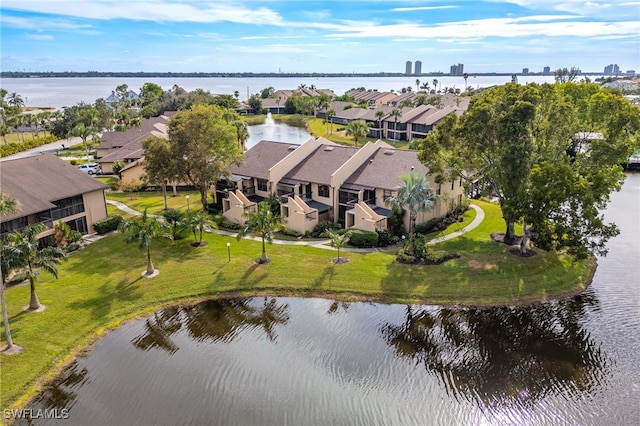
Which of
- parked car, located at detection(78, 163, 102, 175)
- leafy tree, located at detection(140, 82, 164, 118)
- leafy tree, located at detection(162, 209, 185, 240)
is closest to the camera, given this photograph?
leafy tree, located at detection(162, 209, 185, 240)

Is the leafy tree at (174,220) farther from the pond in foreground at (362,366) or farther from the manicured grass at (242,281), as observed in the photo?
the pond in foreground at (362,366)

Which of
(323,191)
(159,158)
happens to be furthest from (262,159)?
(159,158)

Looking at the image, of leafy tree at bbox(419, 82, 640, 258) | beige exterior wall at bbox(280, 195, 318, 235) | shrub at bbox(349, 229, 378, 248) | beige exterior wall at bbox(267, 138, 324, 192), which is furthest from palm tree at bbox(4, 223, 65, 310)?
leafy tree at bbox(419, 82, 640, 258)

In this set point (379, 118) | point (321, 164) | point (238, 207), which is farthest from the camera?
point (379, 118)

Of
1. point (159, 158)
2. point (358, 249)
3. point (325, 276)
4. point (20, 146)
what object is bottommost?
point (325, 276)

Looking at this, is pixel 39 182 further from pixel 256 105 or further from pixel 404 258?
pixel 256 105

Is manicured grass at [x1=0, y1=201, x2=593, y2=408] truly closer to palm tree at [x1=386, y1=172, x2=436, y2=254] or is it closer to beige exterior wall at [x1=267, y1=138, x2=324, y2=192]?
palm tree at [x1=386, y1=172, x2=436, y2=254]
